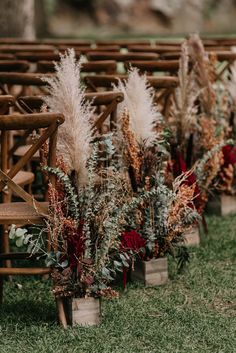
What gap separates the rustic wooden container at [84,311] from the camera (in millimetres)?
5035

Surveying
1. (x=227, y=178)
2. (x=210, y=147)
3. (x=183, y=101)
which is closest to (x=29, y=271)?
(x=183, y=101)

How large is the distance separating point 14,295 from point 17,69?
2633mm

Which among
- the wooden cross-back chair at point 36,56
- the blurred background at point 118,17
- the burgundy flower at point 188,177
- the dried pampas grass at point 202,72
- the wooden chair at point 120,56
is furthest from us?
the blurred background at point 118,17

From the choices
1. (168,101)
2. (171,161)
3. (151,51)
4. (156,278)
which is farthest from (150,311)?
(151,51)

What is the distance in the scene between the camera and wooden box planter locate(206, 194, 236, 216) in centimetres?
746

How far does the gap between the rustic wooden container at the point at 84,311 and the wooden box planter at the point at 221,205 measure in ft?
8.47

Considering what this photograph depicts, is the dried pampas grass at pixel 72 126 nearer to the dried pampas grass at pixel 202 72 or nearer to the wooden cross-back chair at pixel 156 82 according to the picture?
the wooden cross-back chair at pixel 156 82

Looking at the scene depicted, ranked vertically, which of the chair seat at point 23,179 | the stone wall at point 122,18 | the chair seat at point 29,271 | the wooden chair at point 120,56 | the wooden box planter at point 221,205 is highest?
the stone wall at point 122,18

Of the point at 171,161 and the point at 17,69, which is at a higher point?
the point at 17,69

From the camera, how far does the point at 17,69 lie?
7.77 m

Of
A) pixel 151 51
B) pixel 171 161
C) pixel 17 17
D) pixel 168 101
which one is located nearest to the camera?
pixel 171 161

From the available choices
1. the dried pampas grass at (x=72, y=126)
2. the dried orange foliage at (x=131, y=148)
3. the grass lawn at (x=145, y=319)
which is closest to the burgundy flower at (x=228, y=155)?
the grass lawn at (x=145, y=319)

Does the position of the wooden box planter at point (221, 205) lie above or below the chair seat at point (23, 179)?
below

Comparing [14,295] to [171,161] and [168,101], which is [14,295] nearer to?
[171,161]
